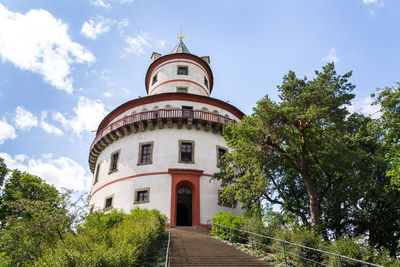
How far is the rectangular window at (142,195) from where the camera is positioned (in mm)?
20797

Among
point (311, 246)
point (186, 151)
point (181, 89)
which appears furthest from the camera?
point (181, 89)

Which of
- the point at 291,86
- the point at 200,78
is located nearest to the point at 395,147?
the point at 291,86

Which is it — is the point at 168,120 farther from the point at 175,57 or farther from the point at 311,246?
the point at 311,246

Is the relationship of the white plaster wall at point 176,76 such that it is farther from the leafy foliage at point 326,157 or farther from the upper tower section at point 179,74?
the leafy foliage at point 326,157

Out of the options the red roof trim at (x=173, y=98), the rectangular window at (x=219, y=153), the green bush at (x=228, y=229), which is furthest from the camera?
the red roof trim at (x=173, y=98)

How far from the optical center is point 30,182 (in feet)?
95.6

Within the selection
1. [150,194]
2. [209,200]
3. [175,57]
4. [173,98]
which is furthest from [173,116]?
[175,57]

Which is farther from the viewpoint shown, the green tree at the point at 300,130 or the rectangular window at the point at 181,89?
the rectangular window at the point at 181,89

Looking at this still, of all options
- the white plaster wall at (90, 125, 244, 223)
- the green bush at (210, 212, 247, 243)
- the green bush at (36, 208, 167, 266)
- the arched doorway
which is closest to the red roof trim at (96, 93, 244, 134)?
the white plaster wall at (90, 125, 244, 223)

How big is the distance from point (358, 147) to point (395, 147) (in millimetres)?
3145

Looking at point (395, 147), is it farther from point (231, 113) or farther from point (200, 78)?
point (200, 78)

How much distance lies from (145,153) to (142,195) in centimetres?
357

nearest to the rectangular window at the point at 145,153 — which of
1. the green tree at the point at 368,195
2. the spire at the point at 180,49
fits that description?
the green tree at the point at 368,195

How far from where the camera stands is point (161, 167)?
71.1ft
